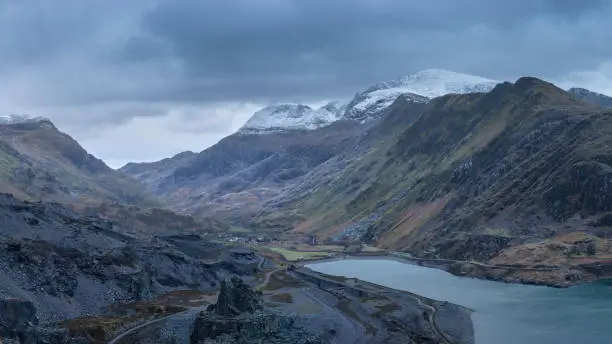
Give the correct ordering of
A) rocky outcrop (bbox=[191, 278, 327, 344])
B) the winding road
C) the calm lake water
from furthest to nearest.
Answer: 1. the calm lake water
2. rocky outcrop (bbox=[191, 278, 327, 344])
3. the winding road

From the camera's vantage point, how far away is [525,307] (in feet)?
438

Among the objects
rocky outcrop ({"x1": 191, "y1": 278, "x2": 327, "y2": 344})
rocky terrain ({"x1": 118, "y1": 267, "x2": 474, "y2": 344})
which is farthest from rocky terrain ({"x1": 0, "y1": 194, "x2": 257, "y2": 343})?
rocky outcrop ({"x1": 191, "y1": 278, "x2": 327, "y2": 344})

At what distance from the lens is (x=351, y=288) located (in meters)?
156

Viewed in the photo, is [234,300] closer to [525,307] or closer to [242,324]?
[242,324]

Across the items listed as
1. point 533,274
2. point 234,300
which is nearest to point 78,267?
point 234,300

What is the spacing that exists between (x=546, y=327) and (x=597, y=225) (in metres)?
80.2

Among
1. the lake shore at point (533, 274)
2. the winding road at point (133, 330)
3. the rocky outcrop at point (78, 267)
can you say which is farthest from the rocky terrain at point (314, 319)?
the lake shore at point (533, 274)

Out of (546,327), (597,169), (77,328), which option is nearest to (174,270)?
(77,328)

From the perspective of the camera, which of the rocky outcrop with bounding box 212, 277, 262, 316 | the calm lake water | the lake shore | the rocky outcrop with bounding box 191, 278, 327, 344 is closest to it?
the rocky outcrop with bounding box 191, 278, 327, 344

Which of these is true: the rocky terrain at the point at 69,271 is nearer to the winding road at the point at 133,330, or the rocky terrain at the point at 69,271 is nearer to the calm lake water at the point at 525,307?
the winding road at the point at 133,330

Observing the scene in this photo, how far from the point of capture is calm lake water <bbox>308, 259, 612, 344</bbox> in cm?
10861

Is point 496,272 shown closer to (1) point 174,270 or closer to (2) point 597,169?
(2) point 597,169

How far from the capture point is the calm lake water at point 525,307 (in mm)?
108613

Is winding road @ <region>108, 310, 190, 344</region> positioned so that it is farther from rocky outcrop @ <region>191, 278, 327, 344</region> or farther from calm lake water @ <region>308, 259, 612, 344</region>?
calm lake water @ <region>308, 259, 612, 344</region>
